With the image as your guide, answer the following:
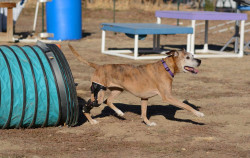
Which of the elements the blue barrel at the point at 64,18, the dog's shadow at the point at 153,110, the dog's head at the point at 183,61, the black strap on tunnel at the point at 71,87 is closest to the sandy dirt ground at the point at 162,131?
the dog's shadow at the point at 153,110

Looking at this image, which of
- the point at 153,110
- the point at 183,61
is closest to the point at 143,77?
the point at 183,61

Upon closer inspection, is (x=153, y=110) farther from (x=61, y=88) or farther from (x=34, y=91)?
(x=34, y=91)

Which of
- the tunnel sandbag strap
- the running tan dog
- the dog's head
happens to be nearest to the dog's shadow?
the running tan dog

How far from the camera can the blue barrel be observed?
18703mm

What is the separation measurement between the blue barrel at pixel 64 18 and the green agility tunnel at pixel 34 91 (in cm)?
1184

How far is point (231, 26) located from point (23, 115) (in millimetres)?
20224

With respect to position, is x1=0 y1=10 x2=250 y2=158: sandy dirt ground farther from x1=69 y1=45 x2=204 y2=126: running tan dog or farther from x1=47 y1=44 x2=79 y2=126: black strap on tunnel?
x1=69 y1=45 x2=204 y2=126: running tan dog

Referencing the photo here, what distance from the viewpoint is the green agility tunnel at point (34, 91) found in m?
6.66

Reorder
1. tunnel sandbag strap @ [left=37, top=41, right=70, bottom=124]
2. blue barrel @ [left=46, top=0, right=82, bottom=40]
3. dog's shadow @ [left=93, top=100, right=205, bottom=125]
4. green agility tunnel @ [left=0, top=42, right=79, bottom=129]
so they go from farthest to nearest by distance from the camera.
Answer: blue barrel @ [left=46, top=0, right=82, bottom=40] → dog's shadow @ [left=93, top=100, right=205, bottom=125] → tunnel sandbag strap @ [left=37, top=41, right=70, bottom=124] → green agility tunnel @ [left=0, top=42, right=79, bottom=129]

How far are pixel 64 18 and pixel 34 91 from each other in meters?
12.4

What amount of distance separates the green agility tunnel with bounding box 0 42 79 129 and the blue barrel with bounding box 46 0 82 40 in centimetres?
1184

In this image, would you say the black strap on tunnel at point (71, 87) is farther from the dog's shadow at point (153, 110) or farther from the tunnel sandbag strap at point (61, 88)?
the dog's shadow at point (153, 110)

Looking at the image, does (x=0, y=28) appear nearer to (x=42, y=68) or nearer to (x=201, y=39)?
(x=201, y=39)

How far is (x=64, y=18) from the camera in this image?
61.8 feet
